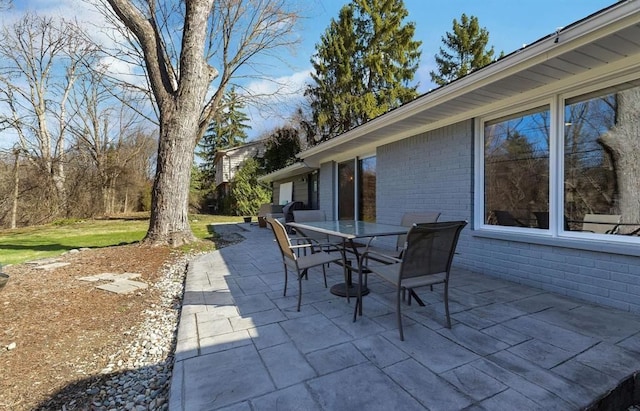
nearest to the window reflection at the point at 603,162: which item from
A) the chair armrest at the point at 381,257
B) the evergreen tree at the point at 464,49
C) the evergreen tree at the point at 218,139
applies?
the chair armrest at the point at 381,257

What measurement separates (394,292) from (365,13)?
14858 millimetres

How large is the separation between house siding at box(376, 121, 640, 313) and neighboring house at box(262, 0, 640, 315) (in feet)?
0.04

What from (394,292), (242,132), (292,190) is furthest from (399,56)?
(242,132)

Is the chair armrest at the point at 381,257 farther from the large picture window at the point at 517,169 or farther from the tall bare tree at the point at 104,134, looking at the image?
the tall bare tree at the point at 104,134

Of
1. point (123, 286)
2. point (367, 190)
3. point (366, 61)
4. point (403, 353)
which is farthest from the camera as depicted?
point (366, 61)

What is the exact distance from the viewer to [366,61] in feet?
47.2

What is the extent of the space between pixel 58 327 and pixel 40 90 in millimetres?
18079

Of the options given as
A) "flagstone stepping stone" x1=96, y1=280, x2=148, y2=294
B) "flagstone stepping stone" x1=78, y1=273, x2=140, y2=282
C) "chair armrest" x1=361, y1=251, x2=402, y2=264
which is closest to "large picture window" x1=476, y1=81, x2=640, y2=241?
"chair armrest" x1=361, y1=251, x2=402, y2=264

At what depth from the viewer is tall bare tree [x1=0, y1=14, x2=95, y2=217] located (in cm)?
1337

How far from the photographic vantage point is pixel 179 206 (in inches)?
267

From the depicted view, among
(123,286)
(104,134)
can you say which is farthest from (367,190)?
(104,134)

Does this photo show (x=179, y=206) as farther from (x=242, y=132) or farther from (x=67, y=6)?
(x=242, y=132)

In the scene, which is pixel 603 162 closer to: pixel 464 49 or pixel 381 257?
pixel 381 257

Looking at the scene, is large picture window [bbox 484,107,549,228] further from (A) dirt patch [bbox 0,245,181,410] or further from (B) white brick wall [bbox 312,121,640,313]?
(A) dirt patch [bbox 0,245,181,410]
